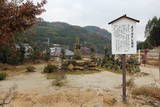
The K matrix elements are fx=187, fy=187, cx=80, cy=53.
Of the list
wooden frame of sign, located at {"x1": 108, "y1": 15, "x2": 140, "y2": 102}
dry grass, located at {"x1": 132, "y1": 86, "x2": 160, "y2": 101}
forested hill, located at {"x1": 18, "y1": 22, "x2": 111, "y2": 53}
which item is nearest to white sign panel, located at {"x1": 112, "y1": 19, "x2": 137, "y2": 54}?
wooden frame of sign, located at {"x1": 108, "y1": 15, "x2": 140, "y2": 102}

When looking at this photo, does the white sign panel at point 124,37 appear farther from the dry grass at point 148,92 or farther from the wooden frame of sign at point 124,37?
the dry grass at point 148,92

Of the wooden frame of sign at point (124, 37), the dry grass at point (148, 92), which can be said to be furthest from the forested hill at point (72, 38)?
the wooden frame of sign at point (124, 37)

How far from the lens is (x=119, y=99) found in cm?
412

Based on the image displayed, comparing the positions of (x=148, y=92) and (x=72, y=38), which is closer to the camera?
(x=148, y=92)

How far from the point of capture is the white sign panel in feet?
13.1

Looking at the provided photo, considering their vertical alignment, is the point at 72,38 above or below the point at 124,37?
above

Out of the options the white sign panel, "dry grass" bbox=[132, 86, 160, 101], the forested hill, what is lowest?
"dry grass" bbox=[132, 86, 160, 101]

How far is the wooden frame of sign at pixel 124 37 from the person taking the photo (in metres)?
3.98


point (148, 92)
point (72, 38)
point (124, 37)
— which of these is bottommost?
point (148, 92)

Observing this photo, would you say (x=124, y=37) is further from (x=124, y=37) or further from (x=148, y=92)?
(x=148, y=92)

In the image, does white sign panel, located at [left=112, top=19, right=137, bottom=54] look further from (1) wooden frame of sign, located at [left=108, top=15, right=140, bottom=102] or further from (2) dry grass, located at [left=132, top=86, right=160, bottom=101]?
(2) dry grass, located at [left=132, top=86, right=160, bottom=101]

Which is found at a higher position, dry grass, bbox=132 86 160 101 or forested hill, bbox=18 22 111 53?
forested hill, bbox=18 22 111 53

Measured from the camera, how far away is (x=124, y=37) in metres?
4.02

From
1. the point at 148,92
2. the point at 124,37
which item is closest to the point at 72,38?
the point at 148,92
